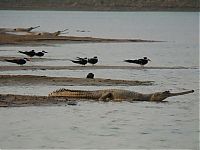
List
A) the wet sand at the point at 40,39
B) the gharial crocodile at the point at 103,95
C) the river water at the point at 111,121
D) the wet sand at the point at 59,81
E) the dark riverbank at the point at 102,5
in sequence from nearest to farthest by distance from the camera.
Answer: the river water at the point at 111,121 → the gharial crocodile at the point at 103,95 → the wet sand at the point at 59,81 → the wet sand at the point at 40,39 → the dark riverbank at the point at 102,5

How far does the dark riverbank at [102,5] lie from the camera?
157 feet

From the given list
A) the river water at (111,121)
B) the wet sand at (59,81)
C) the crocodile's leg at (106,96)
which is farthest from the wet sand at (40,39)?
the crocodile's leg at (106,96)

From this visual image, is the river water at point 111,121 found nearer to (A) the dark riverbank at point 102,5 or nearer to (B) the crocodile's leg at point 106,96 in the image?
(B) the crocodile's leg at point 106,96

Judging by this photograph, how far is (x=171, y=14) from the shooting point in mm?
52719

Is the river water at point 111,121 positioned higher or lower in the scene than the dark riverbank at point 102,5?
lower

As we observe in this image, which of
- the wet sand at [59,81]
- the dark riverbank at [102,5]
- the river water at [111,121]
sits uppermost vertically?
the dark riverbank at [102,5]

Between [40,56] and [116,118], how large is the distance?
7.86m

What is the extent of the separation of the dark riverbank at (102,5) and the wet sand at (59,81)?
34132mm

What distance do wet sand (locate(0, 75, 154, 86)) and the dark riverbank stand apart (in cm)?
3413

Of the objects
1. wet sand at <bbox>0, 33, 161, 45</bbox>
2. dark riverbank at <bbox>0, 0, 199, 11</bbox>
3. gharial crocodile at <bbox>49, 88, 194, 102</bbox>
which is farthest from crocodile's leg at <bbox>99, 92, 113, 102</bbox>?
dark riverbank at <bbox>0, 0, 199, 11</bbox>

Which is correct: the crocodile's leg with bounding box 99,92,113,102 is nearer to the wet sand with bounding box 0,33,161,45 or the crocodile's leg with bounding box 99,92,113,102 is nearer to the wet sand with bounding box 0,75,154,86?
the wet sand with bounding box 0,75,154,86

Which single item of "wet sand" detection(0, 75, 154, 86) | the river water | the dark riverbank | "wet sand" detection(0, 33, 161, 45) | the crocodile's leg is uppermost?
the dark riverbank

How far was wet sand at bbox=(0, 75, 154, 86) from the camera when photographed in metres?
12.4

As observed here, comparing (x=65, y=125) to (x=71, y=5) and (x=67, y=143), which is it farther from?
(x=71, y=5)
